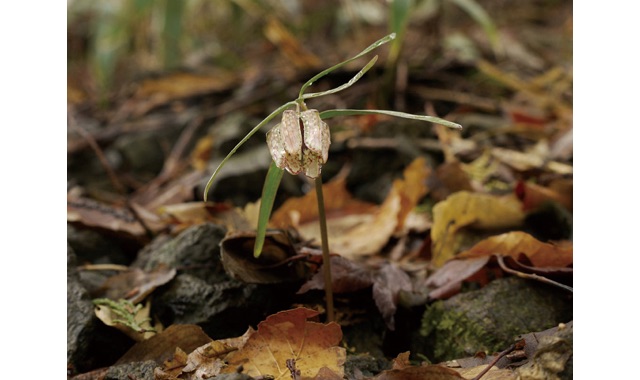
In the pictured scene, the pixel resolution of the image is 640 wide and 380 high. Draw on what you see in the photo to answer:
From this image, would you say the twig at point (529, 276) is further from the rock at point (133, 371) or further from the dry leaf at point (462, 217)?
the rock at point (133, 371)

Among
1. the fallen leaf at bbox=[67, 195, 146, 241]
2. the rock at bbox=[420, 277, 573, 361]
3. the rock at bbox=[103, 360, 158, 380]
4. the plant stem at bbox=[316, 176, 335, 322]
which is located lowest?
the rock at bbox=[420, 277, 573, 361]

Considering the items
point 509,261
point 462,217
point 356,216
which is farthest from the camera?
point 356,216

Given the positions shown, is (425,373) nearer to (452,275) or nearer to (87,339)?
(452,275)

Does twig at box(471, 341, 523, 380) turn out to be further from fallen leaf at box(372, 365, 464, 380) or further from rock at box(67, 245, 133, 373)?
rock at box(67, 245, 133, 373)

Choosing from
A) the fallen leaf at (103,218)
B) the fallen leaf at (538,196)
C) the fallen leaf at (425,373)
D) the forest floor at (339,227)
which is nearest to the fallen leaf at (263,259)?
the forest floor at (339,227)

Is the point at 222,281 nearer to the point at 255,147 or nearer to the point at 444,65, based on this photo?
the point at 255,147

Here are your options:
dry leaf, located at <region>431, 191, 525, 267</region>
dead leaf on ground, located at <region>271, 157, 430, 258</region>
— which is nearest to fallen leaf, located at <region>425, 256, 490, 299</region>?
dry leaf, located at <region>431, 191, 525, 267</region>

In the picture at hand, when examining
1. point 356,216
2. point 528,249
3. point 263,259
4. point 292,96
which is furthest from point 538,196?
point 292,96
